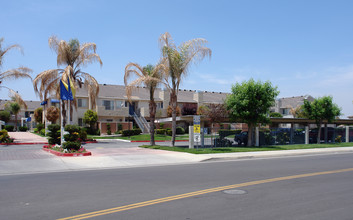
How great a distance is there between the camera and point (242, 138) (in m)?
27.7

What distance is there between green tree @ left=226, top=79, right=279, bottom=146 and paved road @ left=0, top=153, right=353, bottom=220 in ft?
39.4

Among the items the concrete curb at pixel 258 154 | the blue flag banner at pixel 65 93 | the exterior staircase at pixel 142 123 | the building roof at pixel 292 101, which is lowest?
the concrete curb at pixel 258 154

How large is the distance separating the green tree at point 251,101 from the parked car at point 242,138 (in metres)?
2.69

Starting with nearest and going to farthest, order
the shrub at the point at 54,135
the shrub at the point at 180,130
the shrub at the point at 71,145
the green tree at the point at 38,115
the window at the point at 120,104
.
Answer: the shrub at the point at 71,145, the shrub at the point at 54,135, the shrub at the point at 180,130, the window at the point at 120,104, the green tree at the point at 38,115

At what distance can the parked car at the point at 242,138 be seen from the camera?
Result: 27625 millimetres

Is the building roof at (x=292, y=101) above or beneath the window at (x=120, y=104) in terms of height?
above

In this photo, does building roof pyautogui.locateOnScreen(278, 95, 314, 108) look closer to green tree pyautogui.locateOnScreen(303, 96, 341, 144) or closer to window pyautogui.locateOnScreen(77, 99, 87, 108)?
green tree pyautogui.locateOnScreen(303, 96, 341, 144)

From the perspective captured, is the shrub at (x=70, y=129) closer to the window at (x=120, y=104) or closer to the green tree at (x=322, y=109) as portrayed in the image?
the green tree at (x=322, y=109)

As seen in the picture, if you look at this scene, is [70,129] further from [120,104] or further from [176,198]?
[120,104]

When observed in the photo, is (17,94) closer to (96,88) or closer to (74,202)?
(96,88)

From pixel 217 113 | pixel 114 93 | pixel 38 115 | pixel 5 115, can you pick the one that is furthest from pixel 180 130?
pixel 5 115

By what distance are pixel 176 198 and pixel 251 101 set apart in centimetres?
1713

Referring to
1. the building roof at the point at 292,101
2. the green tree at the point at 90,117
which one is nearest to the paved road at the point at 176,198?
the green tree at the point at 90,117

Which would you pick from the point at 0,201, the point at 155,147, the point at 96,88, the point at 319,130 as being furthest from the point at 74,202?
the point at 319,130
